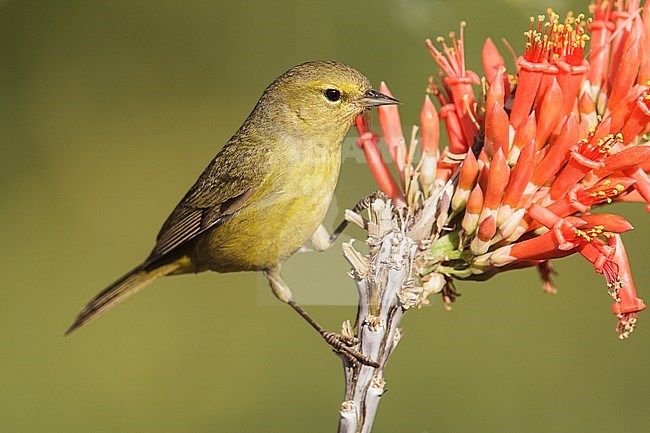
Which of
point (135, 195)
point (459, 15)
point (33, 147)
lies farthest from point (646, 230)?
point (33, 147)

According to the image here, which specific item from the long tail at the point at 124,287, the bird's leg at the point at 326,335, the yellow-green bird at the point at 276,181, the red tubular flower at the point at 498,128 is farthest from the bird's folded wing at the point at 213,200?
the red tubular flower at the point at 498,128

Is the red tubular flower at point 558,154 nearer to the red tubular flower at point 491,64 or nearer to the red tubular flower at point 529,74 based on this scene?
the red tubular flower at point 529,74

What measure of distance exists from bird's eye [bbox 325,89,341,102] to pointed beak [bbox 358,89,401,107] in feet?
0.37

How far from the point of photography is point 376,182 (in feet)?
8.57

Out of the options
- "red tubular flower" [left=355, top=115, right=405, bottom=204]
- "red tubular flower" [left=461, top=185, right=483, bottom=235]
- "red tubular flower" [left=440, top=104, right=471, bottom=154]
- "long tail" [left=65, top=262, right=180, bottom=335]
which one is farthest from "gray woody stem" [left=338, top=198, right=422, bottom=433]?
"long tail" [left=65, top=262, right=180, bottom=335]

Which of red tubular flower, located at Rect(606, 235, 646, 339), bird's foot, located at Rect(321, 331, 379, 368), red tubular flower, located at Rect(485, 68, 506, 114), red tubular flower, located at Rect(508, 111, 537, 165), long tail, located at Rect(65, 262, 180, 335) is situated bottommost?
bird's foot, located at Rect(321, 331, 379, 368)

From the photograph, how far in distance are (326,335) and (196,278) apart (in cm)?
263

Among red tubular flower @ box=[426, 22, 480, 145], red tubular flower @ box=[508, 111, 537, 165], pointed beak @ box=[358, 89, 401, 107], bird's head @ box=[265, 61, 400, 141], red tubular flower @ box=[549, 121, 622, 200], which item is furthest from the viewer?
bird's head @ box=[265, 61, 400, 141]

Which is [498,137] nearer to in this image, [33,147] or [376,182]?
[376,182]

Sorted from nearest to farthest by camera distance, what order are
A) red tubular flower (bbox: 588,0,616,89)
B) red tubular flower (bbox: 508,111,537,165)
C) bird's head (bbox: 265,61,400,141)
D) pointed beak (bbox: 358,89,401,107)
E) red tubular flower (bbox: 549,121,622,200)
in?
1. red tubular flower (bbox: 549,121,622,200)
2. red tubular flower (bbox: 508,111,537,165)
3. red tubular flower (bbox: 588,0,616,89)
4. pointed beak (bbox: 358,89,401,107)
5. bird's head (bbox: 265,61,400,141)

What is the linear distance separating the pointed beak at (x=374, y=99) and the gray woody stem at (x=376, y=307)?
0.52 meters

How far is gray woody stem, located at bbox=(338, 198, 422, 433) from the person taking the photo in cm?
222

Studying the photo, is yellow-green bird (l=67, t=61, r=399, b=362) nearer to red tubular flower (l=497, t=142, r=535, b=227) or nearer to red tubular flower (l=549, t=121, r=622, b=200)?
red tubular flower (l=497, t=142, r=535, b=227)

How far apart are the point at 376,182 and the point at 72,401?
2895mm
